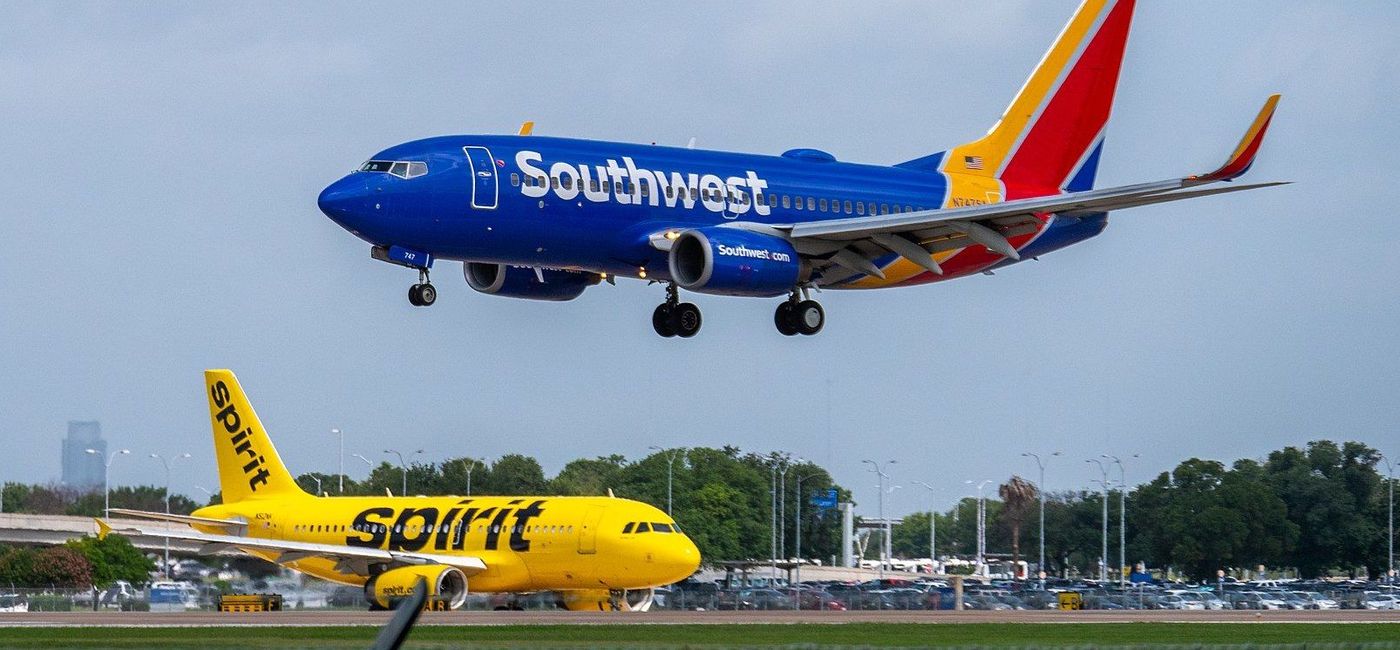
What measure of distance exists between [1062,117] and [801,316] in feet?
45.8

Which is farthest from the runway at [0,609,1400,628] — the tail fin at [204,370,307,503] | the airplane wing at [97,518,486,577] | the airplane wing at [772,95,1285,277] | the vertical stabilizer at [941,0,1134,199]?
the tail fin at [204,370,307,503]

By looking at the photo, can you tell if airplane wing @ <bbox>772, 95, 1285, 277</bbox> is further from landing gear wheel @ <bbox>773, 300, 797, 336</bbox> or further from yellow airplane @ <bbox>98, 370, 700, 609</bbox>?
yellow airplane @ <bbox>98, 370, 700, 609</bbox>

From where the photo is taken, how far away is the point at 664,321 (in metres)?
51.8

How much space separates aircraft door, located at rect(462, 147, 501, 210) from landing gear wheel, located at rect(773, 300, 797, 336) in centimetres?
920

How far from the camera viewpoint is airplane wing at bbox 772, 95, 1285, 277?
49.9 metres

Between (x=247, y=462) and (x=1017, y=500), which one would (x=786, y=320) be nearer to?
(x=247, y=462)

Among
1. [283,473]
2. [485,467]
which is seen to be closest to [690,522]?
[485,467]

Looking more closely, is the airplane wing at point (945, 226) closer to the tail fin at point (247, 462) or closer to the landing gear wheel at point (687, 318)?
the landing gear wheel at point (687, 318)

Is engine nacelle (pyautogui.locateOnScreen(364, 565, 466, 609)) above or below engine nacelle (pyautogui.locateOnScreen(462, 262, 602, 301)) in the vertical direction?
below

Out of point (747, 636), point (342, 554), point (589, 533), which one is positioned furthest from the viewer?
point (342, 554)

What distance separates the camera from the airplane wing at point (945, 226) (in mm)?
49875

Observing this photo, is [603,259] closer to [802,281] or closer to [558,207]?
[558,207]

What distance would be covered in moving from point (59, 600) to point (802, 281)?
37622 millimetres

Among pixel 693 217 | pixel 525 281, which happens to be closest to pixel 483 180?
pixel 693 217
